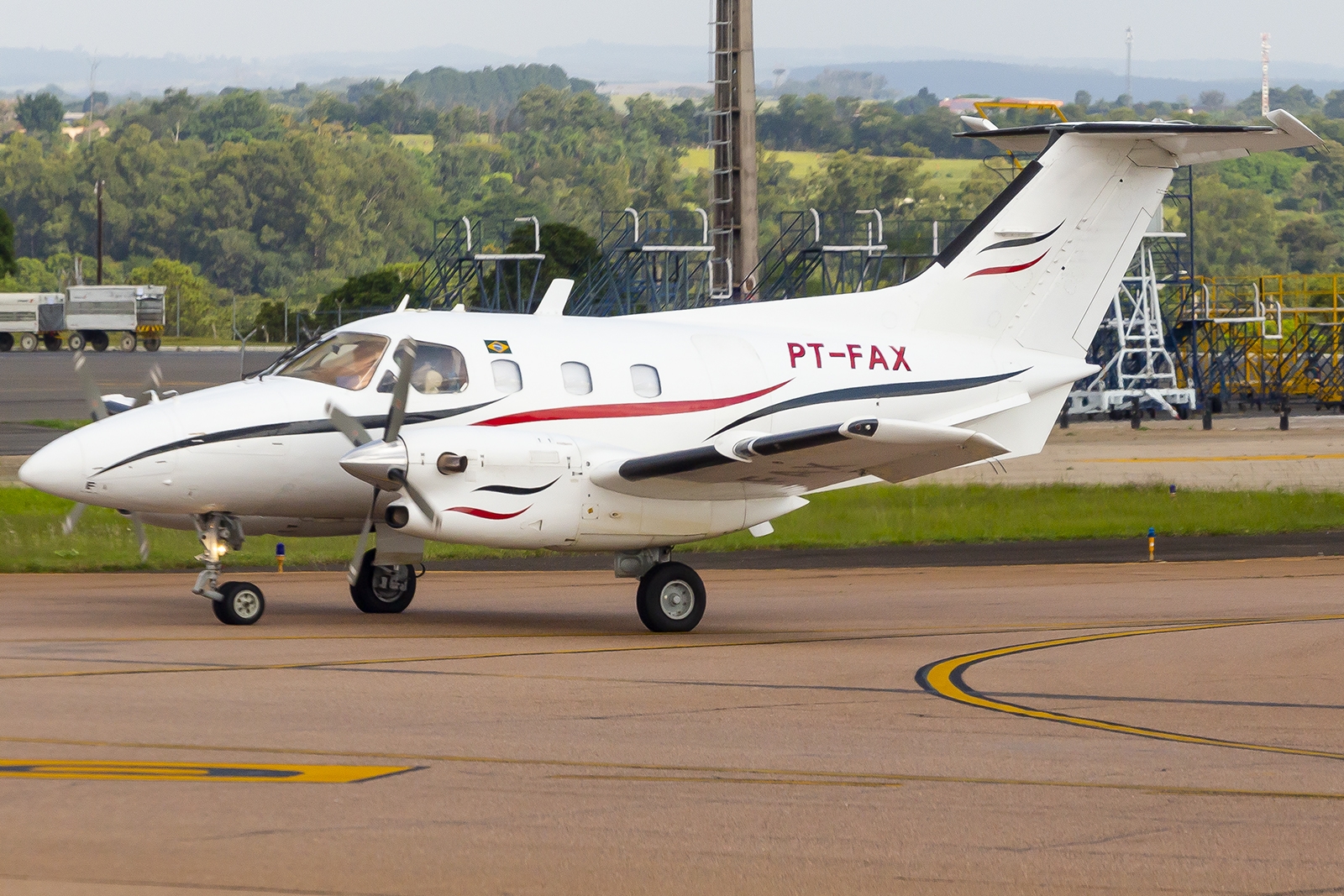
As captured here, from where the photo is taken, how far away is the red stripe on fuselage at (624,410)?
16266 millimetres

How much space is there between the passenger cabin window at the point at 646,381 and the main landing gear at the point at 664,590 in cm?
167

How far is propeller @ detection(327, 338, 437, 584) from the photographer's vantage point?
14945mm

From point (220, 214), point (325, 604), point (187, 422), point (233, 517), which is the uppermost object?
point (220, 214)

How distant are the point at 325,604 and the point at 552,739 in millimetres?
9230

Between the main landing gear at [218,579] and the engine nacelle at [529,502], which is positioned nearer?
the engine nacelle at [529,502]

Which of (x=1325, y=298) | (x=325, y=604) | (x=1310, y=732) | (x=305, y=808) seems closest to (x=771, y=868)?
(x=305, y=808)

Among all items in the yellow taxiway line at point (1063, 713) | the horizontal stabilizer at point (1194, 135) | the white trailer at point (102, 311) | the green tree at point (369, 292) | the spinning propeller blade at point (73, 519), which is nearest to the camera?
the yellow taxiway line at point (1063, 713)

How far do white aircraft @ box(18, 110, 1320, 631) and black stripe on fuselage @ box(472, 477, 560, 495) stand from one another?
0.06 ft

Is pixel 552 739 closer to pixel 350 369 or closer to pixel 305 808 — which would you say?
pixel 305 808

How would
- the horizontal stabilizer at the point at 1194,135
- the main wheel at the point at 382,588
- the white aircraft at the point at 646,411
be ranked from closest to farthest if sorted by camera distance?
the white aircraft at the point at 646,411
the horizontal stabilizer at the point at 1194,135
the main wheel at the point at 382,588

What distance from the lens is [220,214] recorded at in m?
181

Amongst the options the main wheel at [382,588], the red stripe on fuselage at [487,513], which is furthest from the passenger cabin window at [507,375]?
the main wheel at [382,588]

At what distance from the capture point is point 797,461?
15.9 m

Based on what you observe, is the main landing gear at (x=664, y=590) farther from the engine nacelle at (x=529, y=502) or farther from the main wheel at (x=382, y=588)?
the main wheel at (x=382, y=588)
